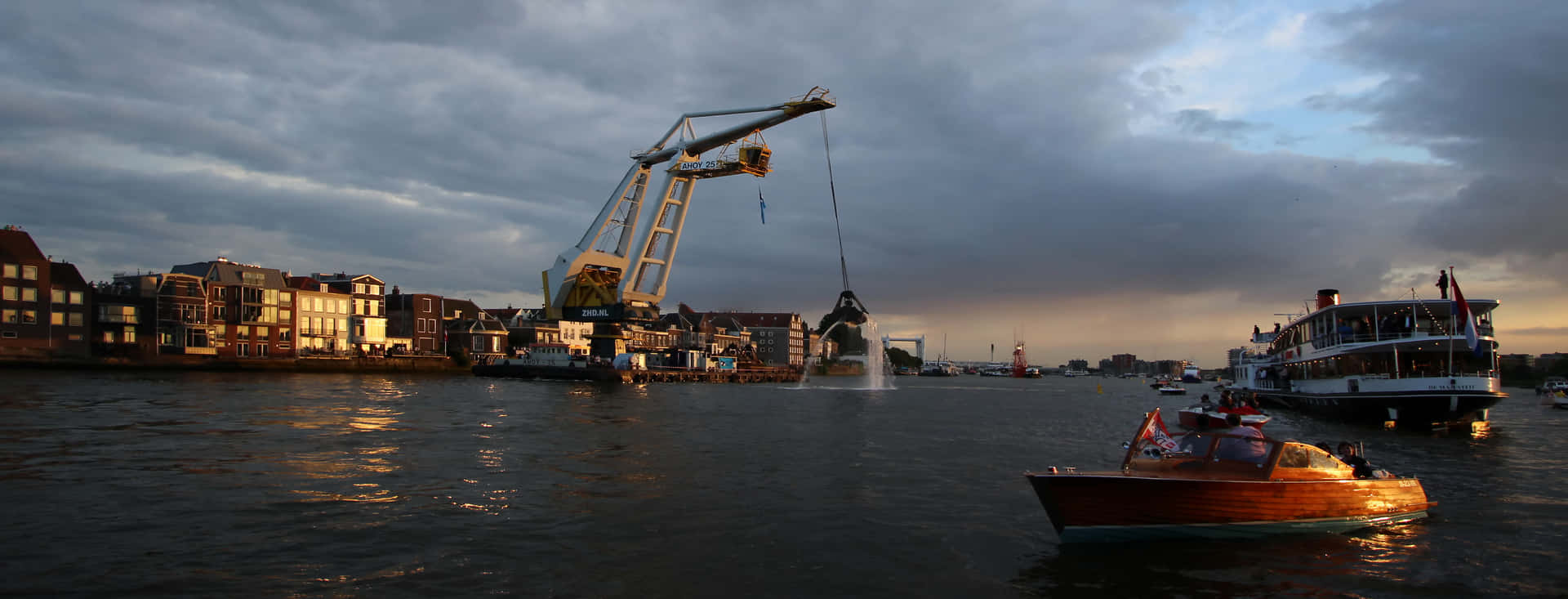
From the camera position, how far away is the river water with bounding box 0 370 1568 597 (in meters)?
11.4

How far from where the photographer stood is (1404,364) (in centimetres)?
3700

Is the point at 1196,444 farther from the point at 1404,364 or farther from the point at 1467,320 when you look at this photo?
the point at 1404,364

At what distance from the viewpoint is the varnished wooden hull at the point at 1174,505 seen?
42.1 feet

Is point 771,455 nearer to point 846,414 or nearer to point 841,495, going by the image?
point 841,495

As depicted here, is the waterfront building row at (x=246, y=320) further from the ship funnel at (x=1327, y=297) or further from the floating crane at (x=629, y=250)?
the ship funnel at (x=1327, y=297)

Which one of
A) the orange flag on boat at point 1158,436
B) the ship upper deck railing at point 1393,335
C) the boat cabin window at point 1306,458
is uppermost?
the ship upper deck railing at point 1393,335

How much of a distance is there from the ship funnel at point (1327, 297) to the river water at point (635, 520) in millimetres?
17547

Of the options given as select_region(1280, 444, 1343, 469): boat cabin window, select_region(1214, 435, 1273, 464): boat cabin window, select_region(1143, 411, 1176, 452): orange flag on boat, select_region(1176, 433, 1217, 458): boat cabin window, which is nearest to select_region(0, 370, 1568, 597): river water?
select_region(1280, 444, 1343, 469): boat cabin window

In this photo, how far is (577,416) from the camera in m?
38.6

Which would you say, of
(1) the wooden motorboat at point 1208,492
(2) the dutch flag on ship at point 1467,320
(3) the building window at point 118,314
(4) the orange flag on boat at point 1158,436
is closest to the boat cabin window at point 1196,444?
(1) the wooden motorboat at point 1208,492

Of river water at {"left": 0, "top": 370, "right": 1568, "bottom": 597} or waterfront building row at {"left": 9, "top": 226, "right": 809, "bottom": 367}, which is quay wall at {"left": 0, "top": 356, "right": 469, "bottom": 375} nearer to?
waterfront building row at {"left": 9, "top": 226, "right": 809, "bottom": 367}

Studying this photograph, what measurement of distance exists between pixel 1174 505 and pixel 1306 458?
8.84 ft

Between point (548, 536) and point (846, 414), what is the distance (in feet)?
104

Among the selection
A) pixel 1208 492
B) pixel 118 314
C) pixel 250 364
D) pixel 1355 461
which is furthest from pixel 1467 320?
pixel 118 314
